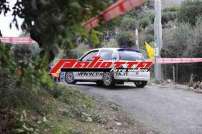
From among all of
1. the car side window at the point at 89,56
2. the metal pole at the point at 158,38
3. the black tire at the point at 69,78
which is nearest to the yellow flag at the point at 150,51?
the metal pole at the point at 158,38

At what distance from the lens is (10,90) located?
9.16 meters

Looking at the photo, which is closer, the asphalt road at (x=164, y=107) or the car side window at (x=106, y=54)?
the asphalt road at (x=164, y=107)

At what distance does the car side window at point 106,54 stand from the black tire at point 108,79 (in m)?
0.66

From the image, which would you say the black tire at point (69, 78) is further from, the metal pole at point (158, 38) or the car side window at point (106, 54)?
the metal pole at point (158, 38)

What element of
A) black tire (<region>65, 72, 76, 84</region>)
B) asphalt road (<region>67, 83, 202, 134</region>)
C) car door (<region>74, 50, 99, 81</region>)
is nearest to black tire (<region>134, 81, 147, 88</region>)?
asphalt road (<region>67, 83, 202, 134</region>)

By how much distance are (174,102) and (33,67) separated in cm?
1004

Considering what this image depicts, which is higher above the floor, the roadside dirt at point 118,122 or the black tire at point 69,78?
the black tire at point 69,78

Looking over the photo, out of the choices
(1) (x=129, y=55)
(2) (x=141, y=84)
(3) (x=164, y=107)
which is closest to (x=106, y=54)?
(1) (x=129, y=55)

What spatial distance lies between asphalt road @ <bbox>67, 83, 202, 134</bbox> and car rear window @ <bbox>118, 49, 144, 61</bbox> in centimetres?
118

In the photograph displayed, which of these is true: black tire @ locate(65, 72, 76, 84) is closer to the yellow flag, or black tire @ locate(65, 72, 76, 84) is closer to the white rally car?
the white rally car

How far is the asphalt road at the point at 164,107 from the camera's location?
462 inches

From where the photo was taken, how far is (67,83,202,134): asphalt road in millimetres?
11727

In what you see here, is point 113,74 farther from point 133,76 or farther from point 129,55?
point 129,55

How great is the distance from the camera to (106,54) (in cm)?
2069
